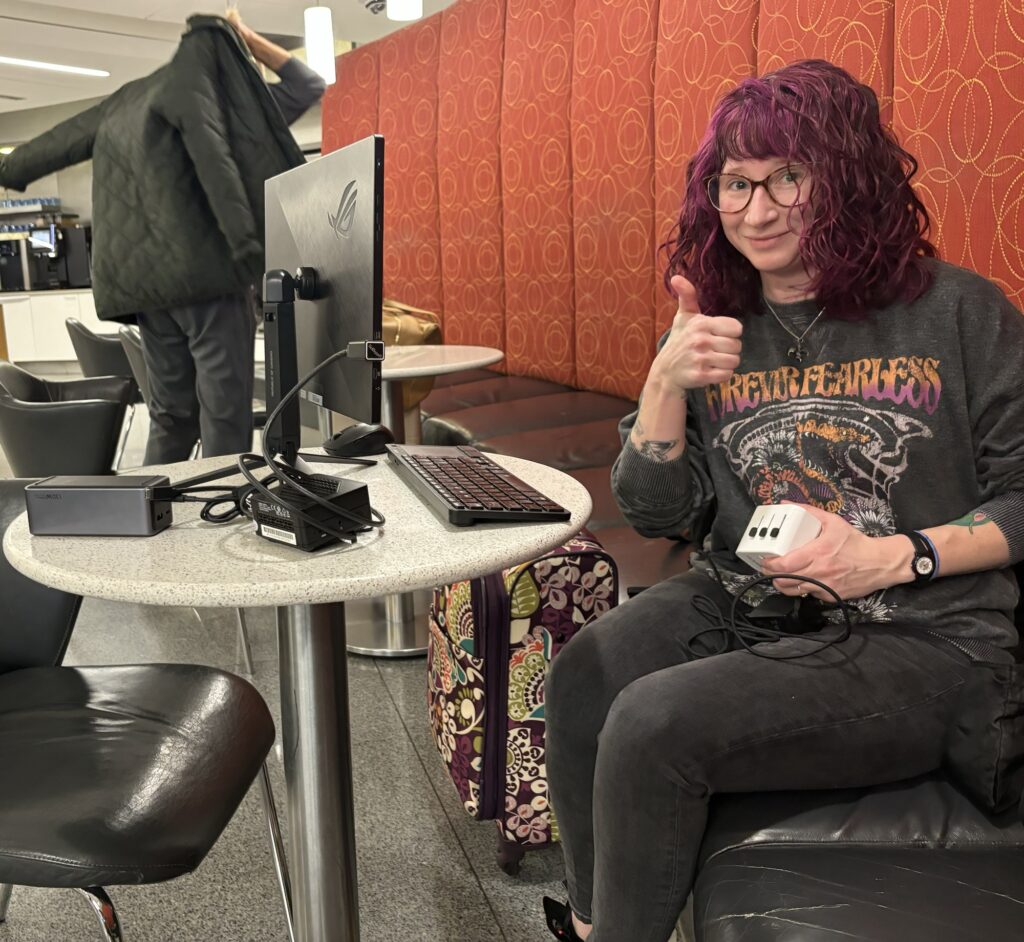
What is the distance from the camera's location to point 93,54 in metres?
8.56

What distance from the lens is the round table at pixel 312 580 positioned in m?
1.00

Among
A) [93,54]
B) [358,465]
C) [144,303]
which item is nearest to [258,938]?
[358,465]

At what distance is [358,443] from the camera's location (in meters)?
1.68

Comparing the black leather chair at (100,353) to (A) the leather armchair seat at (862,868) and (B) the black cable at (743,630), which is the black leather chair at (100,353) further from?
(A) the leather armchair seat at (862,868)

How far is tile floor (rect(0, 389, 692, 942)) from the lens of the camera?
1636 mm

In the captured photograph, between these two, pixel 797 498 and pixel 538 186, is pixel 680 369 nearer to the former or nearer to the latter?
pixel 797 498

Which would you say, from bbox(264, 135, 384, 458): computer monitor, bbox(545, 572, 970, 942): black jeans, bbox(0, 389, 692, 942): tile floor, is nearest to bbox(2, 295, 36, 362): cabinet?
bbox(0, 389, 692, 942): tile floor

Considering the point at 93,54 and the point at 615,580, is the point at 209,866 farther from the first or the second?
the point at 93,54

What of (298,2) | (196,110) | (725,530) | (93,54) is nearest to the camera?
(725,530)

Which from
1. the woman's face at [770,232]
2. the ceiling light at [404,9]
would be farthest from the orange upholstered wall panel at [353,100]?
the woman's face at [770,232]

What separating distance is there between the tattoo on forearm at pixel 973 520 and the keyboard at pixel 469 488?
1.63 feet

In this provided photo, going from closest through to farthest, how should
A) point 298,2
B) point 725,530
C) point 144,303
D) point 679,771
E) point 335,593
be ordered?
point 335,593 < point 679,771 < point 725,530 < point 144,303 < point 298,2

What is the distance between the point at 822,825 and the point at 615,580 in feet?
2.15

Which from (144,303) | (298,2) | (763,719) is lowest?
(763,719)
